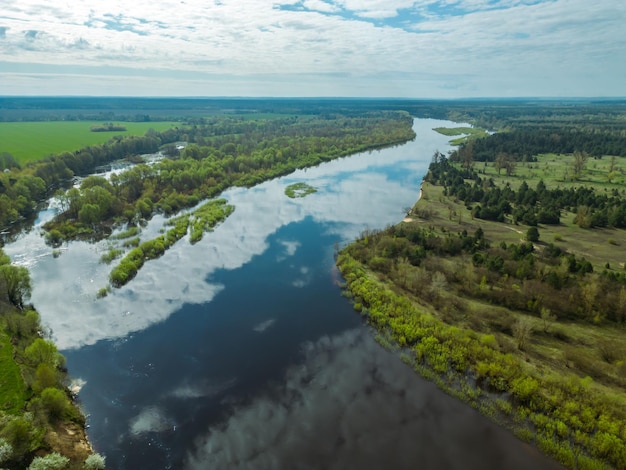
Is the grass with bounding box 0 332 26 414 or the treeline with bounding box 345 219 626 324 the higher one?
the treeline with bounding box 345 219 626 324

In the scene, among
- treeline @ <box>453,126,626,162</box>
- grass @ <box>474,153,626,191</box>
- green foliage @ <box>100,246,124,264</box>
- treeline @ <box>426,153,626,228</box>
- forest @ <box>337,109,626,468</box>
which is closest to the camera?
forest @ <box>337,109,626,468</box>

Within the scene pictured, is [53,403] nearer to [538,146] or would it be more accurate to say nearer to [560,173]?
[560,173]

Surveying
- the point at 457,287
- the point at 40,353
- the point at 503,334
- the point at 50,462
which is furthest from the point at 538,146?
the point at 50,462

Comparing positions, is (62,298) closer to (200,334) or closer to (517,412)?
(200,334)

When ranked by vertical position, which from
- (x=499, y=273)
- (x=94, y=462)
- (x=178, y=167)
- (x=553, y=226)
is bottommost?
(x=94, y=462)

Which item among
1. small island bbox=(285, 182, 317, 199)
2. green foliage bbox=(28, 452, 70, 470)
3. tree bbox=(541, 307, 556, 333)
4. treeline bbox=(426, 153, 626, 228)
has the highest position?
treeline bbox=(426, 153, 626, 228)

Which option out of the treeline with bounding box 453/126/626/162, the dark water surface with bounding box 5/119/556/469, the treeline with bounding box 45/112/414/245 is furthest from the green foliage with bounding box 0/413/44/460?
the treeline with bounding box 453/126/626/162

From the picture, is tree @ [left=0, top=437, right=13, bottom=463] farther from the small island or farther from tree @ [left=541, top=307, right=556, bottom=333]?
the small island

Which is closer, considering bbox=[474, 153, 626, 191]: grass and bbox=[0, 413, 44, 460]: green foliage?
bbox=[0, 413, 44, 460]: green foliage
